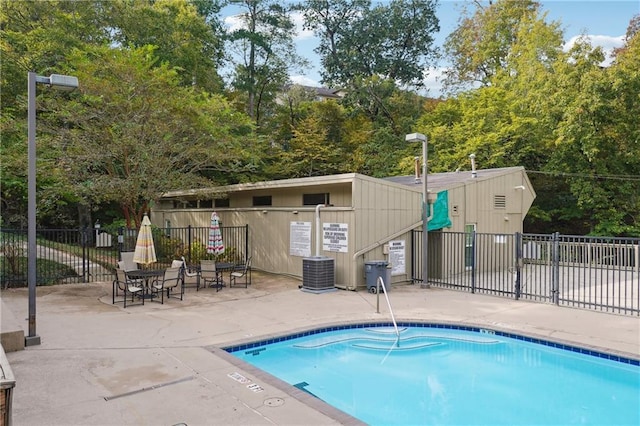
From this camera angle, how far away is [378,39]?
30656 mm

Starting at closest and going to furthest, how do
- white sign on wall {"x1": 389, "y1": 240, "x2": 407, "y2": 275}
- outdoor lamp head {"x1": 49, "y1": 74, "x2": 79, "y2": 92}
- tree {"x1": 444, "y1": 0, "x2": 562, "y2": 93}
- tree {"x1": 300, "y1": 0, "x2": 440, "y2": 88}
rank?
outdoor lamp head {"x1": 49, "y1": 74, "x2": 79, "y2": 92}
white sign on wall {"x1": 389, "y1": 240, "x2": 407, "y2": 275}
tree {"x1": 444, "y1": 0, "x2": 562, "y2": 93}
tree {"x1": 300, "y1": 0, "x2": 440, "y2": 88}

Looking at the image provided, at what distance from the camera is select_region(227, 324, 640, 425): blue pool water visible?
529cm

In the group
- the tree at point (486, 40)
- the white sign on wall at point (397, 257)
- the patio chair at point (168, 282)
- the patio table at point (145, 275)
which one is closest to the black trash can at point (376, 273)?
the white sign on wall at point (397, 257)

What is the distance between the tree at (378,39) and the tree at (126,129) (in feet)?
61.0

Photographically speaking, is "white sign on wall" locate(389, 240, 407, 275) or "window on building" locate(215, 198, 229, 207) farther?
"window on building" locate(215, 198, 229, 207)

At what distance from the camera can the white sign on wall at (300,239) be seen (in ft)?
42.4

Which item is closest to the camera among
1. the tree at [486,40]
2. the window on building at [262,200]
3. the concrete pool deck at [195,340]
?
the concrete pool deck at [195,340]

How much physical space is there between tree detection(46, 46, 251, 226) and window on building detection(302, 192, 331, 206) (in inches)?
127

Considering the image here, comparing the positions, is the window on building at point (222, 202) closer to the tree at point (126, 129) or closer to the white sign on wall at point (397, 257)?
the tree at point (126, 129)

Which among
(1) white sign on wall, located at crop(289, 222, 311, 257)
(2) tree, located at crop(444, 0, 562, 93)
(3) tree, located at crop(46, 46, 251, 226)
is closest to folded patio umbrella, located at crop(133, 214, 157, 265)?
(3) tree, located at crop(46, 46, 251, 226)

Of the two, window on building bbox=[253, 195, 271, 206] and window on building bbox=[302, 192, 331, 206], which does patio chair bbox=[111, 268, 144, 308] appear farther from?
window on building bbox=[253, 195, 271, 206]

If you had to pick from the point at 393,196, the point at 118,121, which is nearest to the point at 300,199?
the point at 393,196

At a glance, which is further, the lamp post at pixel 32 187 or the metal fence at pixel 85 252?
the metal fence at pixel 85 252

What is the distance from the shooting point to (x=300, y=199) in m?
15.2
